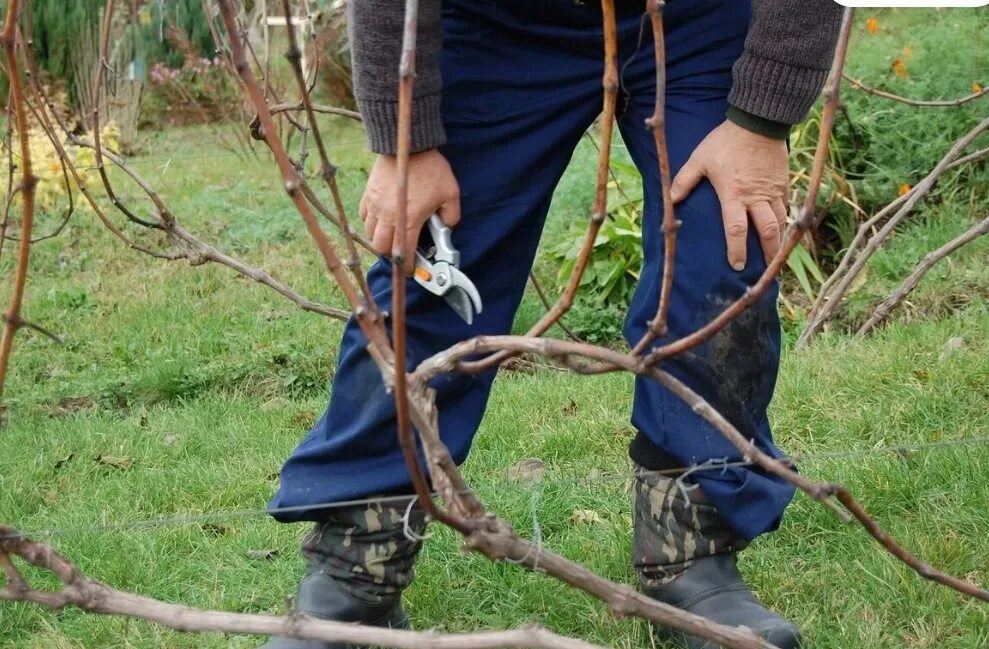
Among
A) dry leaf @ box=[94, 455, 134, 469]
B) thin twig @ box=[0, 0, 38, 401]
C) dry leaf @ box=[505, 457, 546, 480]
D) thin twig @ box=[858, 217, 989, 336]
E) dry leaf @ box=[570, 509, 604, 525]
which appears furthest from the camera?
dry leaf @ box=[94, 455, 134, 469]

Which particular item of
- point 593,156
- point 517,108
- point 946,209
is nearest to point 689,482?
point 517,108

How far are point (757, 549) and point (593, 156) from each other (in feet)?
13.5

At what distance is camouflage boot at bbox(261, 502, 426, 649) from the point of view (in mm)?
1984

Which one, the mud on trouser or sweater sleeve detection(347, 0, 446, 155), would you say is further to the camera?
the mud on trouser

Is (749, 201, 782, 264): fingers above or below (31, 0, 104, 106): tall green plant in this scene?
above

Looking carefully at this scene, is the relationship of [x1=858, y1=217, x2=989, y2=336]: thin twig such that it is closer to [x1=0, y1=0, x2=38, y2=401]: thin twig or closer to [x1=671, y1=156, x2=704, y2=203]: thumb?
[x1=671, y1=156, x2=704, y2=203]: thumb

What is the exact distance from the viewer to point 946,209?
490cm

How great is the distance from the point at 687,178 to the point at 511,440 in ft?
4.70

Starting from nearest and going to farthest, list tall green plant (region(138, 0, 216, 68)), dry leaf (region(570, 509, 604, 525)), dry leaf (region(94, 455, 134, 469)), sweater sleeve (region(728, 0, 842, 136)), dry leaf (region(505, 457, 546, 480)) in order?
1. sweater sleeve (region(728, 0, 842, 136))
2. dry leaf (region(570, 509, 604, 525))
3. dry leaf (region(505, 457, 546, 480))
4. dry leaf (region(94, 455, 134, 469))
5. tall green plant (region(138, 0, 216, 68))

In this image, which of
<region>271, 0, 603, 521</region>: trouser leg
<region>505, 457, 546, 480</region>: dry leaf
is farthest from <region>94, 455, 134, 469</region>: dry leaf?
<region>271, 0, 603, 521</region>: trouser leg

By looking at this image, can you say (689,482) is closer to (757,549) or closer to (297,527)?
(757,549)

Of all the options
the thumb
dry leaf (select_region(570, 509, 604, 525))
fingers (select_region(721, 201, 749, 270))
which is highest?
the thumb

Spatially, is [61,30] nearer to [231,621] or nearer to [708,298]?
[708,298]

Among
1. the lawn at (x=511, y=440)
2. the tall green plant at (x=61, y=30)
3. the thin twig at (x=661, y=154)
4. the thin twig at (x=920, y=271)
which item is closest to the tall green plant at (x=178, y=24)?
the tall green plant at (x=61, y=30)
